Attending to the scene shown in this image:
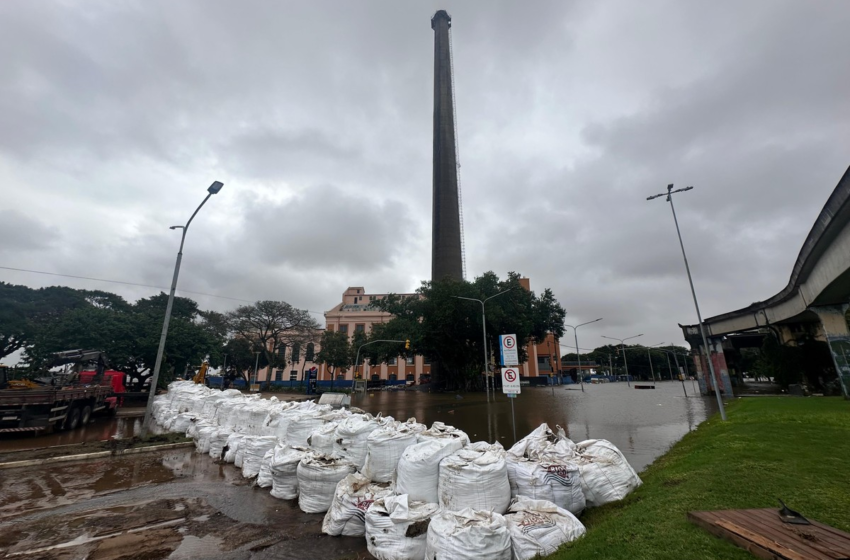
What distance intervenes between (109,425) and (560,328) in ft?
114

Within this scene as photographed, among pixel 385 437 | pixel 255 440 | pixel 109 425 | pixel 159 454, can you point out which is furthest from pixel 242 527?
pixel 109 425

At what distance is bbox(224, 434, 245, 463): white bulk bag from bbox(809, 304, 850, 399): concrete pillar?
19.1 meters

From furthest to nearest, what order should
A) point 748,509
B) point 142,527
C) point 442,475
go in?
1. point 142,527
2. point 442,475
3. point 748,509

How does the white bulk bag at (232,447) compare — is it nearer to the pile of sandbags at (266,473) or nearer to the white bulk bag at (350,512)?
the pile of sandbags at (266,473)

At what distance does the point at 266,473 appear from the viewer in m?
6.19

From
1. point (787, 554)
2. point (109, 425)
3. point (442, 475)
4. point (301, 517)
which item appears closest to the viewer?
point (787, 554)

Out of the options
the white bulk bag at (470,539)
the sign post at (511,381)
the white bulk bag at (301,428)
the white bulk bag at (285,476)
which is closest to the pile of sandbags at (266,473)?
the white bulk bag at (285,476)

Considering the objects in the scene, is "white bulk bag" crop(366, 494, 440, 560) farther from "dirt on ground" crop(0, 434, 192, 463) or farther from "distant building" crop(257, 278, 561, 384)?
"distant building" crop(257, 278, 561, 384)

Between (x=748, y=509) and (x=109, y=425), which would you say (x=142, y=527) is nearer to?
(x=748, y=509)

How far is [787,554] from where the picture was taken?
2.23m

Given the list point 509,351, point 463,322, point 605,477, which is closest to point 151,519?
point 605,477

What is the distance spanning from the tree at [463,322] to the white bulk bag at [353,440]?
965 inches

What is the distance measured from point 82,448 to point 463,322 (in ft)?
84.9

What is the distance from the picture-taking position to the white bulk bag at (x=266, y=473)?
6137mm
